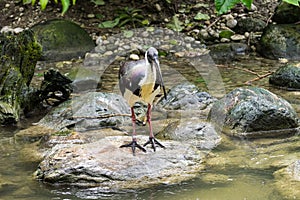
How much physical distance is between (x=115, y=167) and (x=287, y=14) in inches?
277

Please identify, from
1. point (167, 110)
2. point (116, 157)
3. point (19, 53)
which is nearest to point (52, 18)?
point (19, 53)

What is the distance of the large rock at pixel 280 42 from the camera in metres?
9.12

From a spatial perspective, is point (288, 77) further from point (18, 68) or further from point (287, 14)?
point (18, 68)

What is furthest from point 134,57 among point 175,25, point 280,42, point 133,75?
point 133,75

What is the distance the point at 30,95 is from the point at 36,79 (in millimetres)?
1869

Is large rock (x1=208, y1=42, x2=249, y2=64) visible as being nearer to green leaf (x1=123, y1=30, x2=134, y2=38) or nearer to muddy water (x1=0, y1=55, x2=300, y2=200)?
green leaf (x1=123, y1=30, x2=134, y2=38)

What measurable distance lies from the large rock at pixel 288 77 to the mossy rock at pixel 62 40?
418 centimetres

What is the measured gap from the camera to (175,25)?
35.5ft

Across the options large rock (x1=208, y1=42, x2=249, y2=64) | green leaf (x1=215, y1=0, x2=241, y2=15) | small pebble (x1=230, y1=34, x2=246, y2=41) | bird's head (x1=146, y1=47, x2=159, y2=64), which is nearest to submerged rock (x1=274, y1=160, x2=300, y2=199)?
bird's head (x1=146, y1=47, x2=159, y2=64)

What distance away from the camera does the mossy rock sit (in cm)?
964

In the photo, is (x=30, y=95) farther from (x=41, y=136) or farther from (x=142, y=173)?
(x=142, y=173)

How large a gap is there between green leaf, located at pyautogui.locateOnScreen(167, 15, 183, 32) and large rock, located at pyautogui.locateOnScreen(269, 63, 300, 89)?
3.96 metres

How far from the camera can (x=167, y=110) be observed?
19.8 ft

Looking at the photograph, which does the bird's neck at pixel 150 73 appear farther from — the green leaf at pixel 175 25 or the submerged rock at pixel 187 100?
the green leaf at pixel 175 25
